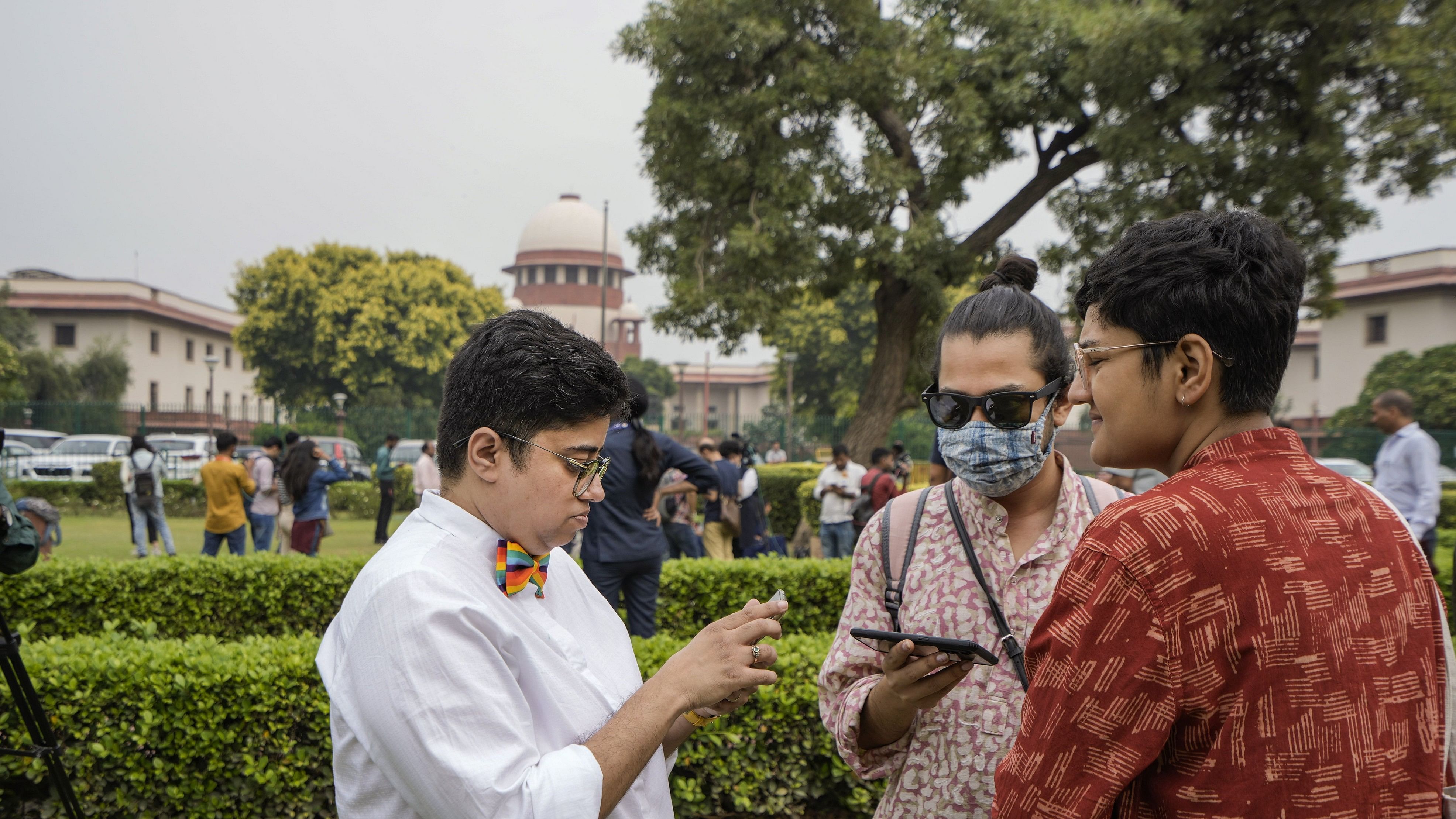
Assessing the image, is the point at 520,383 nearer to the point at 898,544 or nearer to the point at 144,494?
the point at 898,544

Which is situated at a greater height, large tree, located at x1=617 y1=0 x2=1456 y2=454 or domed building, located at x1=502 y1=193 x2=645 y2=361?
domed building, located at x1=502 y1=193 x2=645 y2=361

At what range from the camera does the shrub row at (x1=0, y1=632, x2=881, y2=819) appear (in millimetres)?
3641

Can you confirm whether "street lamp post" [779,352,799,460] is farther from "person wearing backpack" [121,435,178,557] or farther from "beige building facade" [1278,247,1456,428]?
"person wearing backpack" [121,435,178,557]

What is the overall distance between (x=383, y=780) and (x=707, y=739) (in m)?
2.57

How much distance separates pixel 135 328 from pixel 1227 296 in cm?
4659

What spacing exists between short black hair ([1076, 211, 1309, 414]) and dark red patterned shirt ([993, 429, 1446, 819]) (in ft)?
0.50

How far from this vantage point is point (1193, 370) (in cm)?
127

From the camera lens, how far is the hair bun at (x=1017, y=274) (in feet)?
7.36

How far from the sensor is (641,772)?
169 centimetres

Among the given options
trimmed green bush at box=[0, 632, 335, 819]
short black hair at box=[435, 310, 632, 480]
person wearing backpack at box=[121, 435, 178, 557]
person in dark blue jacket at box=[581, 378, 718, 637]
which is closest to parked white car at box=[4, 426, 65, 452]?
person wearing backpack at box=[121, 435, 178, 557]

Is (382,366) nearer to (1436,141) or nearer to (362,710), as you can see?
(1436,141)

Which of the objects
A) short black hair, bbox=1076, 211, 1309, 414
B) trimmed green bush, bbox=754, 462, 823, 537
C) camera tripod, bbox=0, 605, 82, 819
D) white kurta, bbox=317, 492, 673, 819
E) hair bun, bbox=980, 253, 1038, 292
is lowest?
trimmed green bush, bbox=754, 462, 823, 537

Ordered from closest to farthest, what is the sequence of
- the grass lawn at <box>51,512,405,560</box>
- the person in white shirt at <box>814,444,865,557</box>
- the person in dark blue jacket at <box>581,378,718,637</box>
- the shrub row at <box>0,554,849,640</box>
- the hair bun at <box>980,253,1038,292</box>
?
the hair bun at <box>980,253,1038,292</box>, the person in dark blue jacket at <box>581,378,718,637</box>, the shrub row at <box>0,554,849,640</box>, the person in white shirt at <box>814,444,865,557</box>, the grass lawn at <box>51,512,405,560</box>

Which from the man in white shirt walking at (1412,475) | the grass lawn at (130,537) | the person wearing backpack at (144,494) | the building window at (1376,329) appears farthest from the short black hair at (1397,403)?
the building window at (1376,329)
